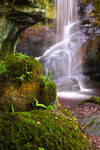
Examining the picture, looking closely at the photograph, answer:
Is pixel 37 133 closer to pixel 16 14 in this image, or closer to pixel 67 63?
pixel 16 14

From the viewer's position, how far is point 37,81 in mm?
3740

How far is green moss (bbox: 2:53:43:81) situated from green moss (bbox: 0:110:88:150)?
→ 3.83 ft

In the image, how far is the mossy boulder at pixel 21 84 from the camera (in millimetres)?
3326

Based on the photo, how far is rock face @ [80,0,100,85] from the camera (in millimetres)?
15133

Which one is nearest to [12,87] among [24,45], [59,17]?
[24,45]

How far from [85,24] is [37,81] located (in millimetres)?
15236

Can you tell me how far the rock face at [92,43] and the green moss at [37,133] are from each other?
13620 mm

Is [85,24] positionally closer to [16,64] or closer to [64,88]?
[64,88]

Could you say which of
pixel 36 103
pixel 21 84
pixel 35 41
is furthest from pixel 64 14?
pixel 36 103

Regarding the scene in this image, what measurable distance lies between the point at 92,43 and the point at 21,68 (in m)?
13.1

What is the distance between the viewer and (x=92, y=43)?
15.1m

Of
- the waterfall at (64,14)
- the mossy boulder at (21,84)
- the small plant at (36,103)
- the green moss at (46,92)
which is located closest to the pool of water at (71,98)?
the green moss at (46,92)

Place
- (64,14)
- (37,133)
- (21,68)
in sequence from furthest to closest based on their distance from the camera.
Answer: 1. (64,14)
2. (21,68)
3. (37,133)

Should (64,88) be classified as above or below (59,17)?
below
